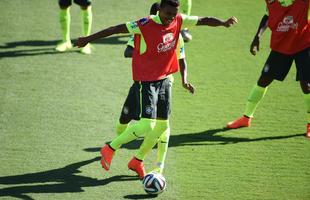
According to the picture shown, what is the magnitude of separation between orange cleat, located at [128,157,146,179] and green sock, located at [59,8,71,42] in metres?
4.27

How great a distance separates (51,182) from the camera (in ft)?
22.9

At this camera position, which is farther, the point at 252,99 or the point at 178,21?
the point at 252,99

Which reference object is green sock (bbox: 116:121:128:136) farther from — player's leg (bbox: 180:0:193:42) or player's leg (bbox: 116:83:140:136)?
player's leg (bbox: 180:0:193:42)

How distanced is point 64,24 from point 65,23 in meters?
0.03

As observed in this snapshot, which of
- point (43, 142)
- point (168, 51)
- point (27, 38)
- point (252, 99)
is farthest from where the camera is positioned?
point (27, 38)

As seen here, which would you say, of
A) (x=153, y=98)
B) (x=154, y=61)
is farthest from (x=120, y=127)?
(x=154, y=61)

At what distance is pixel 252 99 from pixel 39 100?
3336 mm

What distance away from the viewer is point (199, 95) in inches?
367

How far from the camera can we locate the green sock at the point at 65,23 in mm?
10477

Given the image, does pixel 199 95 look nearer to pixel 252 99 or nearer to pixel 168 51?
pixel 252 99

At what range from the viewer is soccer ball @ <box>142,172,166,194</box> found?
6672 millimetres

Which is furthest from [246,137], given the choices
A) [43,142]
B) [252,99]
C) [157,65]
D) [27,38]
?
[27,38]

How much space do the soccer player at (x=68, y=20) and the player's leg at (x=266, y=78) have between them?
3.53m

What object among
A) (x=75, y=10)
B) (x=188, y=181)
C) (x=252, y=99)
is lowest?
(x=188, y=181)
